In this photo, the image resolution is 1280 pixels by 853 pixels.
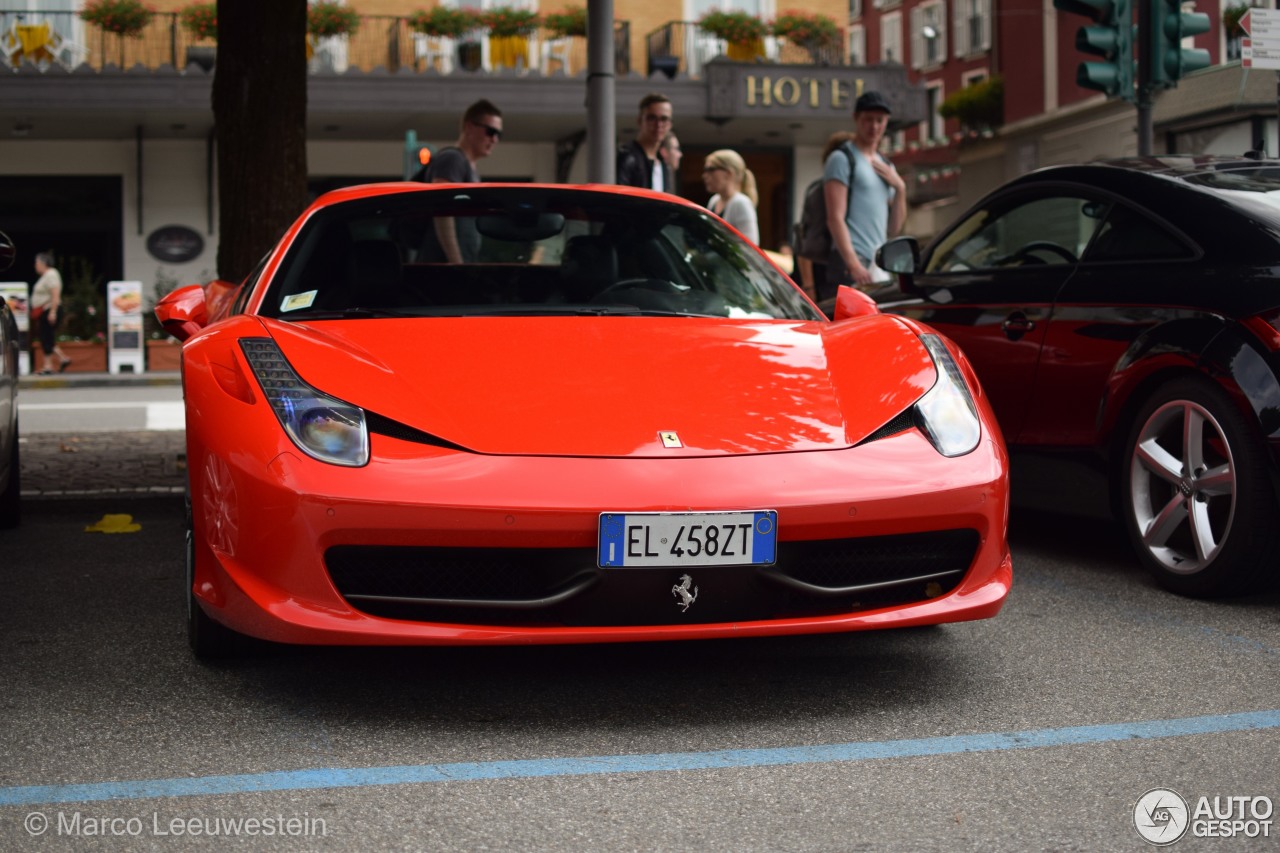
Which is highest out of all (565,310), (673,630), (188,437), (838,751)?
(565,310)

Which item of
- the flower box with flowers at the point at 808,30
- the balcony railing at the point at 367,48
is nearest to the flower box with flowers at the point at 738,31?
the flower box with flowers at the point at 808,30

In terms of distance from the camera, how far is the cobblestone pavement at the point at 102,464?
7.25 meters

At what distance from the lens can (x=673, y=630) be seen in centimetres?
333

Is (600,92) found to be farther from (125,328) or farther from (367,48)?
(367,48)

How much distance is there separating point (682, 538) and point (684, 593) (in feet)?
0.45

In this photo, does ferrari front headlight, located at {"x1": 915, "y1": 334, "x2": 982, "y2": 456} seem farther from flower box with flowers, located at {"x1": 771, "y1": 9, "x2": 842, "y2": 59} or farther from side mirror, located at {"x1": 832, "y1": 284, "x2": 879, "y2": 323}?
flower box with flowers, located at {"x1": 771, "y1": 9, "x2": 842, "y2": 59}

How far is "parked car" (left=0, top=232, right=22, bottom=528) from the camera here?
567cm

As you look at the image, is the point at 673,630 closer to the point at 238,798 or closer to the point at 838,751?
the point at 838,751

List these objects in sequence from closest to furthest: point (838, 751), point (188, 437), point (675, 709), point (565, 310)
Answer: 1. point (838, 751)
2. point (675, 709)
3. point (188, 437)
4. point (565, 310)

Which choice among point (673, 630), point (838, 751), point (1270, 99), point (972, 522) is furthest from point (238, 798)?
point (1270, 99)

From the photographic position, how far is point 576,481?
10.7 ft

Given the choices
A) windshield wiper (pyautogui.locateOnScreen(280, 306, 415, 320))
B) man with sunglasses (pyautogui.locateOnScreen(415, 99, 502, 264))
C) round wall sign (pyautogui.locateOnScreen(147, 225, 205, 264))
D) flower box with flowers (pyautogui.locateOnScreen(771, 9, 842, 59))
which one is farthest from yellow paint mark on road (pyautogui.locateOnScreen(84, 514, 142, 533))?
round wall sign (pyautogui.locateOnScreen(147, 225, 205, 264))

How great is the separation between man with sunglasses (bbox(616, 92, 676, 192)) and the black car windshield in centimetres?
372

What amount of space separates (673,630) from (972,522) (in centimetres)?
76
